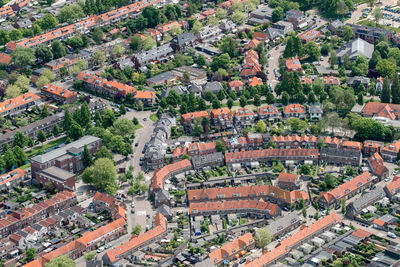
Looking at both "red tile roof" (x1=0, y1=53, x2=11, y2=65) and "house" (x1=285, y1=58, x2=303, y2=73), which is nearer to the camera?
"house" (x1=285, y1=58, x2=303, y2=73)

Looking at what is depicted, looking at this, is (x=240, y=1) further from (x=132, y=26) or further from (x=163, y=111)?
(x=163, y=111)

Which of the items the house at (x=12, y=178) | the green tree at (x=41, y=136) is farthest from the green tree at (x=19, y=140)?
the house at (x=12, y=178)

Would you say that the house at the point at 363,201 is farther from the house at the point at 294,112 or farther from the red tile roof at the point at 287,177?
the house at the point at 294,112

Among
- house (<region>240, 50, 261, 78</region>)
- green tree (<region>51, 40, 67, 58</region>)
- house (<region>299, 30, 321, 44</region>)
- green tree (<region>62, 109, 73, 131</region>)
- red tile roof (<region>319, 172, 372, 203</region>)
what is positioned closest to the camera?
red tile roof (<region>319, 172, 372, 203</region>)

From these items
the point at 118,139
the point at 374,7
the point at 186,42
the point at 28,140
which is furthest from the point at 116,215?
the point at 374,7

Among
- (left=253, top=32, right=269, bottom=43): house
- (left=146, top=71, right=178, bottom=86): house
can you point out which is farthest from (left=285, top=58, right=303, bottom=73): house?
(left=146, top=71, right=178, bottom=86): house

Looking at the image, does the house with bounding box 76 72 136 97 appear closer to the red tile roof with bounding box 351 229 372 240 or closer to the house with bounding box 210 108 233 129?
the house with bounding box 210 108 233 129
